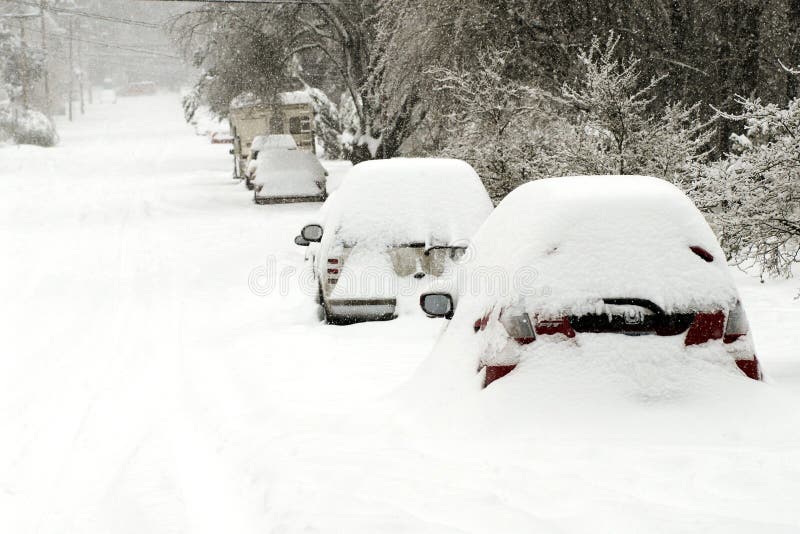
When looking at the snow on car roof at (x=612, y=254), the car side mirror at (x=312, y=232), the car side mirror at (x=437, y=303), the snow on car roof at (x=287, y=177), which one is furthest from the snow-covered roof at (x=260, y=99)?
the snow on car roof at (x=612, y=254)

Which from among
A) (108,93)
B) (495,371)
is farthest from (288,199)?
(108,93)

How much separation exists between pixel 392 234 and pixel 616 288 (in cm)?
517

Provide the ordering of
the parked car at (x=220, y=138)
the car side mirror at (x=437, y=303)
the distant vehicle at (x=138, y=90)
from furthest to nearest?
the distant vehicle at (x=138, y=90) → the parked car at (x=220, y=138) → the car side mirror at (x=437, y=303)

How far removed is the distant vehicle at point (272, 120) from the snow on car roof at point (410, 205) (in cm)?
2265

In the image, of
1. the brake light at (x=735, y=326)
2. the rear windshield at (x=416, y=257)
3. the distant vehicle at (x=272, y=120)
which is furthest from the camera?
the distant vehicle at (x=272, y=120)

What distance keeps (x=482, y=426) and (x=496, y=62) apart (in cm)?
1291

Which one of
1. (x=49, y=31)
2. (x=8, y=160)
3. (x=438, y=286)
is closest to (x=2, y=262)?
(x=438, y=286)

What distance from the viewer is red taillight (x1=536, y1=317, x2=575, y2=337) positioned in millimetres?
4859

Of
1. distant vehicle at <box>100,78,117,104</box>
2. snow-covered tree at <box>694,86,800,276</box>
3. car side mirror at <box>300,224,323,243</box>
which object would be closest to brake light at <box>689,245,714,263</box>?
snow-covered tree at <box>694,86,800,276</box>

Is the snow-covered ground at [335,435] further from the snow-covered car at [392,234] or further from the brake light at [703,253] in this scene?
the brake light at [703,253]

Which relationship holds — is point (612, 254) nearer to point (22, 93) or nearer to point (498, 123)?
point (498, 123)

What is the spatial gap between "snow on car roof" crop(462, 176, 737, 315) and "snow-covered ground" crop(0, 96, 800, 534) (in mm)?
436

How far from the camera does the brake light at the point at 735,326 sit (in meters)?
4.96

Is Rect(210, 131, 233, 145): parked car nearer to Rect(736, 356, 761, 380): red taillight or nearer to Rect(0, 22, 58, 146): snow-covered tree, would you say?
Rect(0, 22, 58, 146): snow-covered tree
